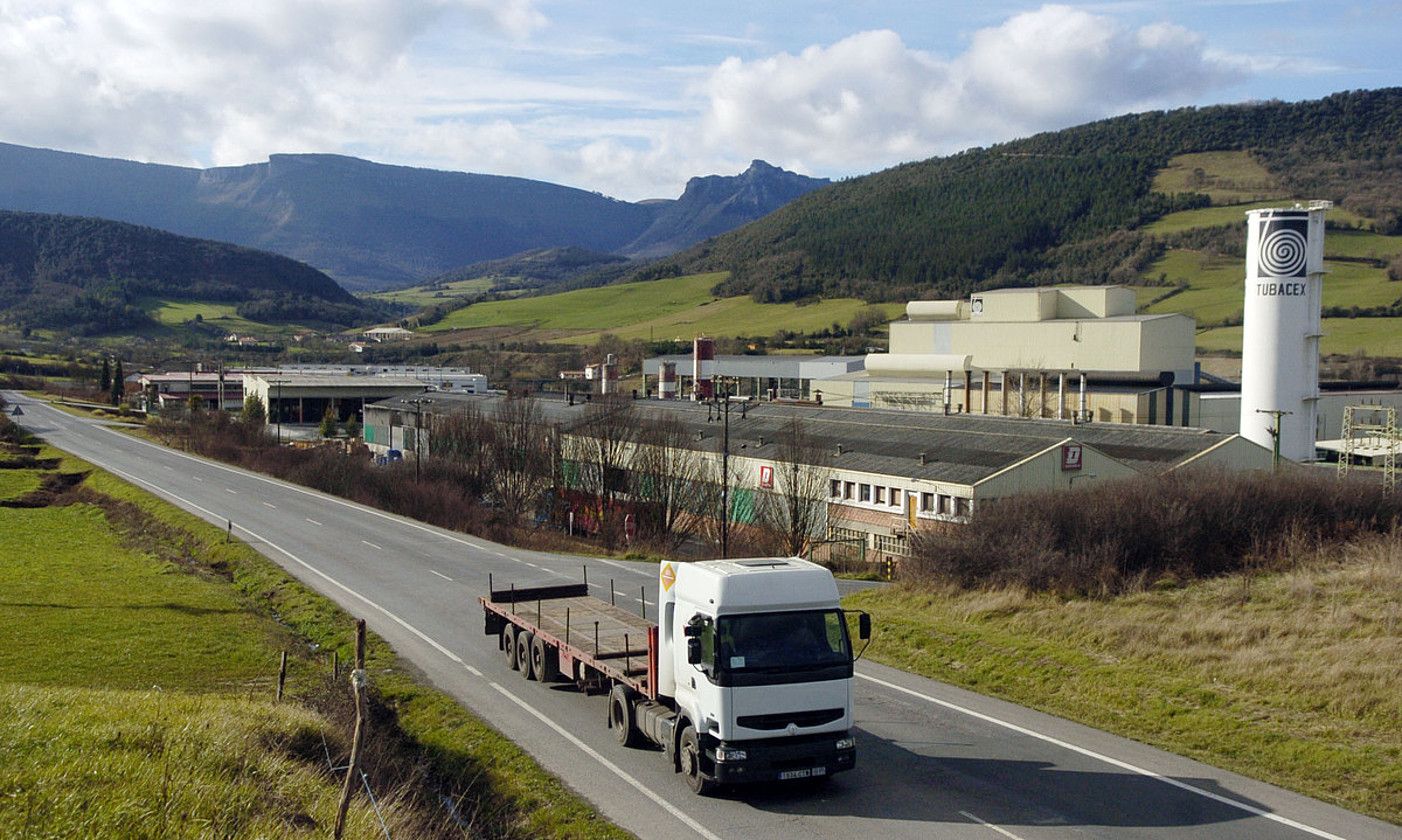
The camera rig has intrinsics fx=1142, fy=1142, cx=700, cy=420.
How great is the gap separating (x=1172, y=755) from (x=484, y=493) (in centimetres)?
4629

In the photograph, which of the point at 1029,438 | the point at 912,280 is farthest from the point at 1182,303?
the point at 1029,438

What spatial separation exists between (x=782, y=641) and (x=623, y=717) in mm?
3688

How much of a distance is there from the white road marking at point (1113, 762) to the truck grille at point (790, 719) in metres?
4.18

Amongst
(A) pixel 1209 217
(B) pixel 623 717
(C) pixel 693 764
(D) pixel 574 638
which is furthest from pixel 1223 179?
(C) pixel 693 764

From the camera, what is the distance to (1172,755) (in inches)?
632

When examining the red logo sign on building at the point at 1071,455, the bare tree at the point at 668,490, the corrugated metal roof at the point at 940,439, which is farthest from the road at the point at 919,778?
the corrugated metal roof at the point at 940,439

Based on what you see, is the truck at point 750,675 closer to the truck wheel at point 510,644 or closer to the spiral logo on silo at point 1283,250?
the truck wheel at point 510,644

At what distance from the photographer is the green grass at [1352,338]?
10269cm

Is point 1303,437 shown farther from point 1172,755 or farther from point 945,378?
point 1172,755

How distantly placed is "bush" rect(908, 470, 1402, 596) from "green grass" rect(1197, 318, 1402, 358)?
8018cm

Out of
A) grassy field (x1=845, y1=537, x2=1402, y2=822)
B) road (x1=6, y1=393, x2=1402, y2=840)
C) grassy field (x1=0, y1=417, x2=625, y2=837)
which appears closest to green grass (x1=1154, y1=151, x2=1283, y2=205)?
grassy field (x1=845, y1=537, x2=1402, y2=822)

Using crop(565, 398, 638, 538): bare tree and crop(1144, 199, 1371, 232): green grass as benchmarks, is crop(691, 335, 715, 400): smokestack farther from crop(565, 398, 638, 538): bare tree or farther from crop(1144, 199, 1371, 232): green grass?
crop(1144, 199, 1371, 232): green grass

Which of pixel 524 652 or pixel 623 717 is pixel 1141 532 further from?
pixel 623 717

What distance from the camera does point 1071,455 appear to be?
45.1m
